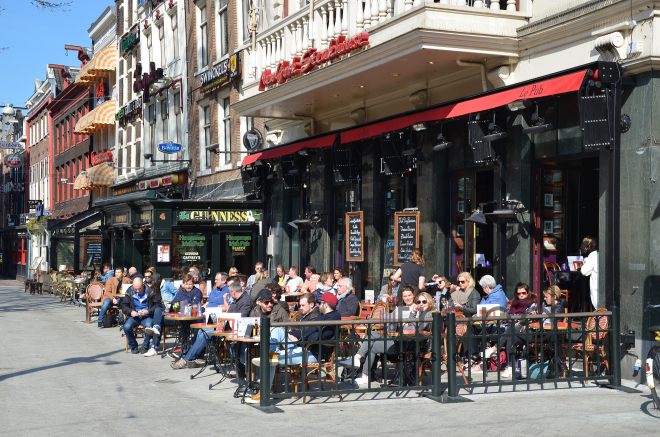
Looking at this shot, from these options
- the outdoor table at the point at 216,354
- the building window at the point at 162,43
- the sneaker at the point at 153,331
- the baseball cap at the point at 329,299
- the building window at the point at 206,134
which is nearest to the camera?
the baseball cap at the point at 329,299

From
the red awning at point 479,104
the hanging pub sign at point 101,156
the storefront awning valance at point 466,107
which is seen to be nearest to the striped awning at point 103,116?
the hanging pub sign at point 101,156

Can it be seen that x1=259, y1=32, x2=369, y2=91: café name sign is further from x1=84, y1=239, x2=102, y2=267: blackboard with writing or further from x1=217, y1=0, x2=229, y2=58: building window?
x1=84, y1=239, x2=102, y2=267: blackboard with writing

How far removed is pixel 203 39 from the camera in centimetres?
2620

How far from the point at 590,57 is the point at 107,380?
7908 millimetres

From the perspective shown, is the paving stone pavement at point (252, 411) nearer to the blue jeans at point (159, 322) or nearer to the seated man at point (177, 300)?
the seated man at point (177, 300)

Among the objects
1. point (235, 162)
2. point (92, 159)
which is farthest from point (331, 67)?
point (92, 159)

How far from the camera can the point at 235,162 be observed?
77.5 feet

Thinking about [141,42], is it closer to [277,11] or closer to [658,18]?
[277,11]

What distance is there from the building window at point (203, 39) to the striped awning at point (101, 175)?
11.8 meters

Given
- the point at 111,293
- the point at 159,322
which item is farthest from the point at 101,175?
the point at 159,322

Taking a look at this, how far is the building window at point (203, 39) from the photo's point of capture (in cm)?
2587

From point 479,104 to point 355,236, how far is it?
18.0ft

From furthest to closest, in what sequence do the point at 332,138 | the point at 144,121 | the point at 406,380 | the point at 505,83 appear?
the point at 144,121
the point at 332,138
the point at 505,83
the point at 406,380

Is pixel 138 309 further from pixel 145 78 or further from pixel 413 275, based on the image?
pixel 145 78
